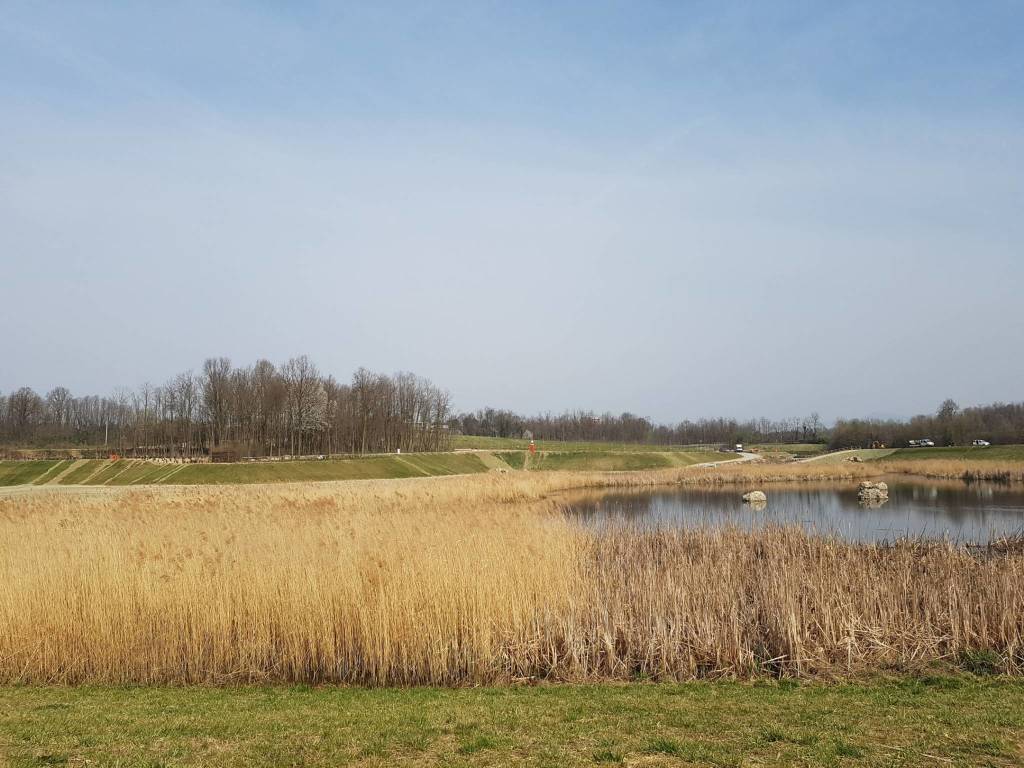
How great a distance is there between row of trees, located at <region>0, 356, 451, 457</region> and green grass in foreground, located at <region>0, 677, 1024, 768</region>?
5524 centimetres

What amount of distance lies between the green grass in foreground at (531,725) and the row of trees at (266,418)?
55237 millimetres

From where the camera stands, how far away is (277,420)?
2467 inches

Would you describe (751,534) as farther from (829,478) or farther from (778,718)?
(829,478)

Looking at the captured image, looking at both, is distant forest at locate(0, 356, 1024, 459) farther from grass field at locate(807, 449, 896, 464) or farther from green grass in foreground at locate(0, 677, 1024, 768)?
green grass in foreground at locate(0, 677, 1024, 768)

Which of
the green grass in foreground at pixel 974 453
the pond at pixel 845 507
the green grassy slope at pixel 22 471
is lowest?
the pond at pixel 845 507

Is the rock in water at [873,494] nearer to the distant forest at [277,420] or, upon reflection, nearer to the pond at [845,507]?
the pond at [845,507]

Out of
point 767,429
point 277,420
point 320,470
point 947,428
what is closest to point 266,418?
point 277,420

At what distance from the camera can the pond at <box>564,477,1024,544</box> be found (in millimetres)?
20828

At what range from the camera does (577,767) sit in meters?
4.84

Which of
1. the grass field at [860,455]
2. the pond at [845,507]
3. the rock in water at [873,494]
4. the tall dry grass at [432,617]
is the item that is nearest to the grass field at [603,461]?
the grass field at [860,455]

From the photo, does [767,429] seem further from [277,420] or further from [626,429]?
[277,420]

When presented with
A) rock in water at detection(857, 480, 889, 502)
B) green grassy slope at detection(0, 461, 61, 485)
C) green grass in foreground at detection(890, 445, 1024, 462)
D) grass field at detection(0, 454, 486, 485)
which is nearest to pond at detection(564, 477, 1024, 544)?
rock in water at detection(857, 480, 889, 502)

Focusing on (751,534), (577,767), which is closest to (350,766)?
(577,767)

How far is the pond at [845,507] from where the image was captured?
2083 cm
